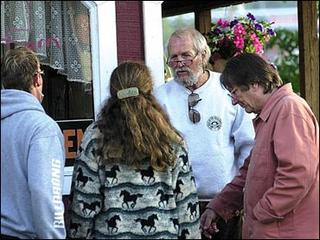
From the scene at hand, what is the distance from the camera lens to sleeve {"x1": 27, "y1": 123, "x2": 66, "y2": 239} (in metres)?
3.33

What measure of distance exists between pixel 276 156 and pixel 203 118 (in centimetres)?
86

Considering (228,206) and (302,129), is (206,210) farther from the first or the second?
(302,129)

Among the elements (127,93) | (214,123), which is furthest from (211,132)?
(127,93)

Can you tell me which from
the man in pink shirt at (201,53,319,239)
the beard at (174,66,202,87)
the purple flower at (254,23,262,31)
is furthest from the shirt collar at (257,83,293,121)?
the purple flower at (254,23,262,31)

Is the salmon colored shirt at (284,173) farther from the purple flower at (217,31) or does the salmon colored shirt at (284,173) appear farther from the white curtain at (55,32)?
the purple flower at (217,31)

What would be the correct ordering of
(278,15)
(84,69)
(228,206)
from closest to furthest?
(228,206) < (84,69) < (278,15)

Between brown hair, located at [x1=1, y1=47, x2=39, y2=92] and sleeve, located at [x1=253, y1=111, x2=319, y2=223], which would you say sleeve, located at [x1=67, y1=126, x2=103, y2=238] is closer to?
brown hair, located at [x1=1, y1=47, x2=39, y2=92]

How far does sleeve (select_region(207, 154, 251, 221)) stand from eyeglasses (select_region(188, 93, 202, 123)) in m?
0.38

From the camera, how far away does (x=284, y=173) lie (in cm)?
348

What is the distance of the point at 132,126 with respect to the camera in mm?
3418

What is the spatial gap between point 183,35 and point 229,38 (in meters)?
1.51

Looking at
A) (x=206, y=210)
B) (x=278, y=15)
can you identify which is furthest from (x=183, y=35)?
(x=278, y=15)

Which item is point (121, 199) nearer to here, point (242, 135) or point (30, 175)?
point (30, 175)

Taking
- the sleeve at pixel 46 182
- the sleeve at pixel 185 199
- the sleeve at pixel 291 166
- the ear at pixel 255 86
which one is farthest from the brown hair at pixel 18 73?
the sleeve at pixel 291 166
